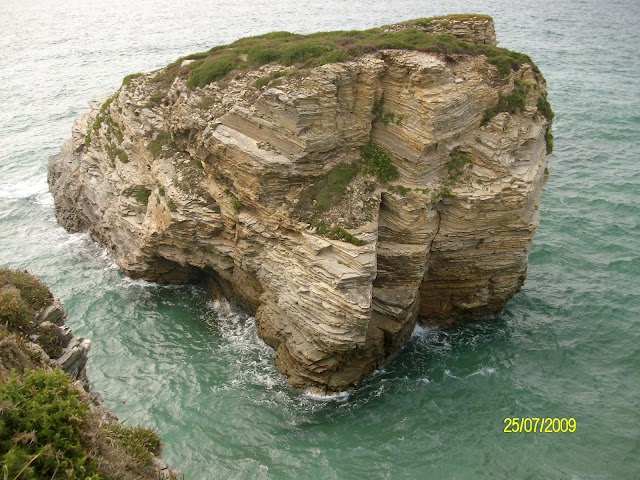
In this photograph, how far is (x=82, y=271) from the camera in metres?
32.5

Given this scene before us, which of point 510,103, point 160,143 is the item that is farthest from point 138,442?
point 510,103

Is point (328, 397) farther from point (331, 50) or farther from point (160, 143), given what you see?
point (160, 143)

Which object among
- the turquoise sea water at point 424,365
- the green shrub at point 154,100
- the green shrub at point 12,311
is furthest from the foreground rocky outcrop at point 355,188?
the green shrub at point 12,311

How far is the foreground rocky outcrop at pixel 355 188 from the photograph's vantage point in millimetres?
23672

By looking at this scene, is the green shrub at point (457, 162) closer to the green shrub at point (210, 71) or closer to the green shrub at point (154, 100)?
the green shrub at point (210, 71)

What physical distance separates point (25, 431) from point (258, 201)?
15665mm

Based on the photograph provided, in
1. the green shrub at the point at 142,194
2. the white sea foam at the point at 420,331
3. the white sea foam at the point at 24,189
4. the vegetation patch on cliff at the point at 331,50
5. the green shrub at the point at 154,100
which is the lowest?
→ the white sea foam at the point at 420,331

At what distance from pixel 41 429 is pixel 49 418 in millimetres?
290

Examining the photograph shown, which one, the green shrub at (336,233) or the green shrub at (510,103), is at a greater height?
the green shrub at (510,103)

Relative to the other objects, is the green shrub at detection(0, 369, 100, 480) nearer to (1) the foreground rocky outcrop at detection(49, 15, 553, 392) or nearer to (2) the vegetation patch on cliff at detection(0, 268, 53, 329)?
(2) the vegetation patch on cliff at detection(0, 268, 53, 329)

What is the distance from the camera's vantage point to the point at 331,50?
86.0ft
